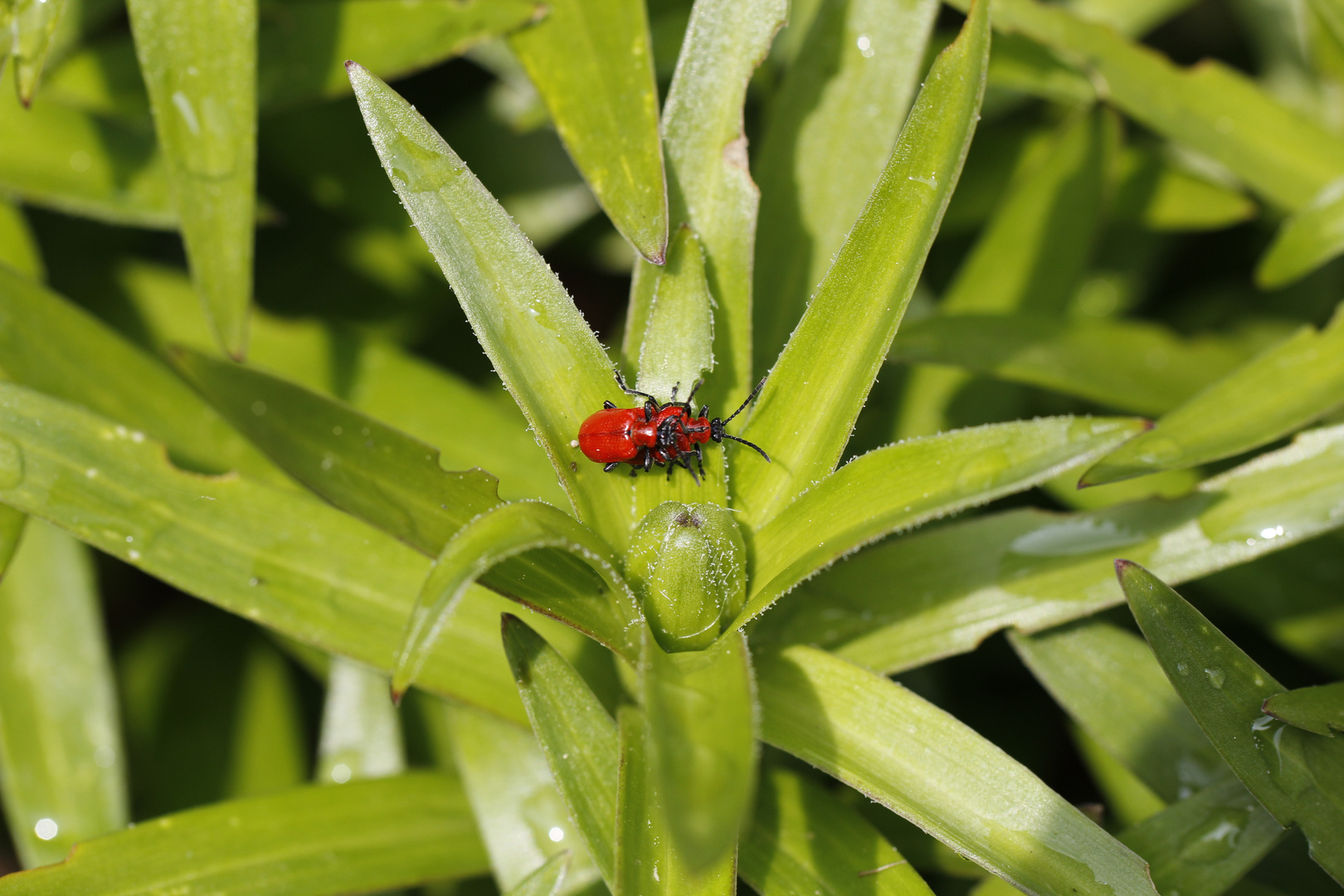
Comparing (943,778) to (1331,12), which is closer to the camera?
(943,778)

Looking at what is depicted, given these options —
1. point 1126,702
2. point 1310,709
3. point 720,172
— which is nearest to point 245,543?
point 720,172

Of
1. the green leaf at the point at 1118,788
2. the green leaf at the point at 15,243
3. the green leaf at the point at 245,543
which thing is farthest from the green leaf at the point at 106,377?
the green leaf at the point at 1118,788

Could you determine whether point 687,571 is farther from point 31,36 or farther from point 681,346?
point 31,36

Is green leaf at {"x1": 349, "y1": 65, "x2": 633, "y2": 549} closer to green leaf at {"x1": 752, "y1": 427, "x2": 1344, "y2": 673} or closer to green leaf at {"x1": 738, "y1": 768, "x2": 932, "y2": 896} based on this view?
green leaf at {"x1": 752, "y1": 427, "x2": 1344, "y2": 673}

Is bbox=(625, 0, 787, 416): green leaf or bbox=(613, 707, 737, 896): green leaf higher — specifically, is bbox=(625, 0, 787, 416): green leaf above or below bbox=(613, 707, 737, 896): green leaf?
above

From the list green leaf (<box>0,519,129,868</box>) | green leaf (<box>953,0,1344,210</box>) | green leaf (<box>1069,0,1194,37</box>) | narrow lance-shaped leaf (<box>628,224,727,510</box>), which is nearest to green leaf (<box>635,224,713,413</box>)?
narrow lance-shaped leaf (<box>628,224,727,510</box>)

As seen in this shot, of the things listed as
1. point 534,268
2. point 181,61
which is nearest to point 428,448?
point 534,268

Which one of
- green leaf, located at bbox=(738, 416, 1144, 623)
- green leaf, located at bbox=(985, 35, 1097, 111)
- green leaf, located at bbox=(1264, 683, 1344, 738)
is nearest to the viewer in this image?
green leaf, located at bbox=(738, 416, 1144, 623)
